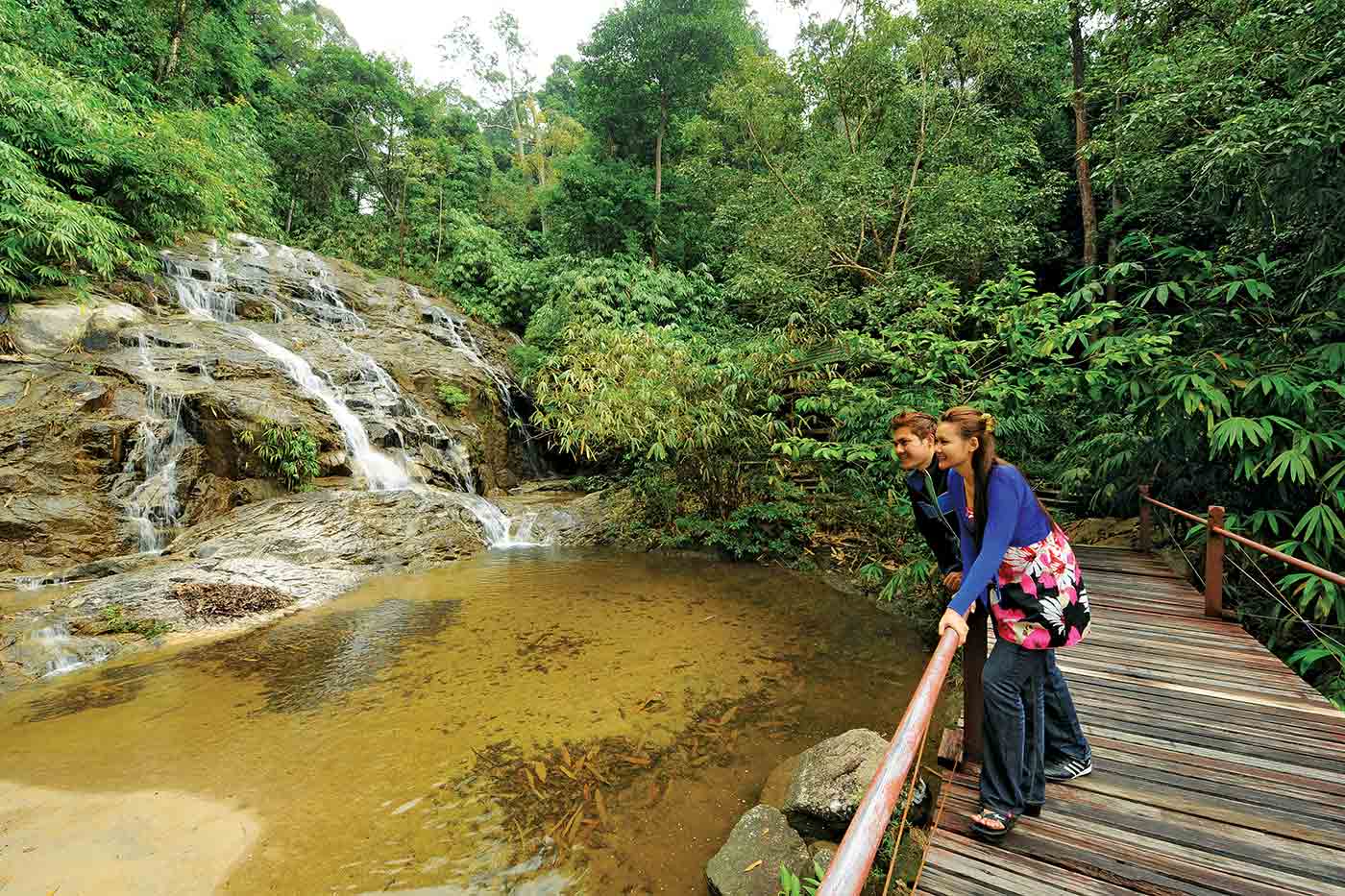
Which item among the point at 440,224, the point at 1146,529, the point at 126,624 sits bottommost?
the point at 126,624

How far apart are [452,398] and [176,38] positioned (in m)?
13.2

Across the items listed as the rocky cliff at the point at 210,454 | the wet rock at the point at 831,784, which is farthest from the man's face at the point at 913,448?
the rocky cliff at the point at 210,454

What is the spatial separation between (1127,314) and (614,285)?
35.6 ft

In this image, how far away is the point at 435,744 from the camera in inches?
156

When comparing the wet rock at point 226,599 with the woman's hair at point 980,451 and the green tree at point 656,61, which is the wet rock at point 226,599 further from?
the green tree at point 656,61

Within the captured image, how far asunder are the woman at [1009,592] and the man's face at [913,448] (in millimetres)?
183

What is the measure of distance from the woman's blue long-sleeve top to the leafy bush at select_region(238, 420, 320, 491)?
30.3ft

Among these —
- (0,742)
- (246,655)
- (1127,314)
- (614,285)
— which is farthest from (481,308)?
(1127,314)

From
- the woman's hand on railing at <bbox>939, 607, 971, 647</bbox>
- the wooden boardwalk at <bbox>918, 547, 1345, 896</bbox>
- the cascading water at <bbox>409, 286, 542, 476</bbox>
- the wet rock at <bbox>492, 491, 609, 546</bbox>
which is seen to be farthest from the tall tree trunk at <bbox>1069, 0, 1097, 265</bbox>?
the cascading water at <bbox>409, 286, 542, 476</bbox>

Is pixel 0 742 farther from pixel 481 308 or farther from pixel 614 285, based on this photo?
pixel 481 308

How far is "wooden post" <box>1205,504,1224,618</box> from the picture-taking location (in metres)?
4.02

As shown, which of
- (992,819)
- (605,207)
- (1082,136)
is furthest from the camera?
(605,207)

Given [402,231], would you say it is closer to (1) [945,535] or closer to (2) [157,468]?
(2) [157,468]

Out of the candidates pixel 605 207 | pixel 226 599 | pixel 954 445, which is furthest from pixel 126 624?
pixel 605 207
